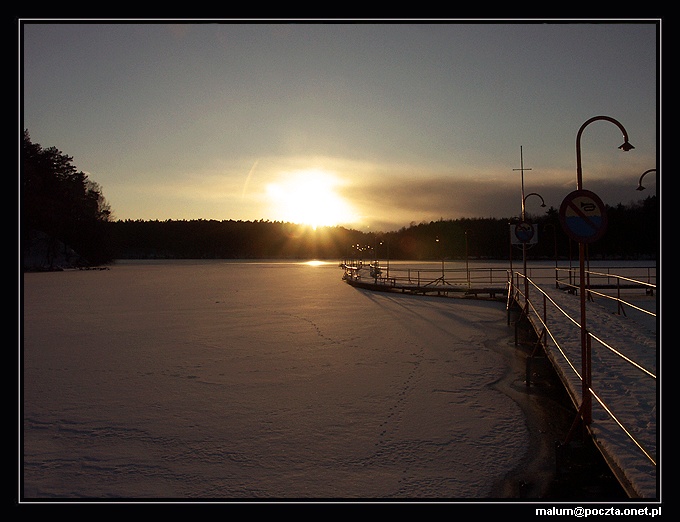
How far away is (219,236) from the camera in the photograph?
17712cm

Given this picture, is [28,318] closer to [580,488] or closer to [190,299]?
[190,299]

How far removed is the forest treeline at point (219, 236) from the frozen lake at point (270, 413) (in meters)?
Result: 2.78

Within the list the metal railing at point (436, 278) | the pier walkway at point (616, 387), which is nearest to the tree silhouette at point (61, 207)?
the metal railing at point (436, 278)

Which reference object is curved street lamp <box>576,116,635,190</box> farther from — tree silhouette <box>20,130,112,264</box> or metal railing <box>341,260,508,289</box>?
tree silhouette <box>20,130,112,264</box>

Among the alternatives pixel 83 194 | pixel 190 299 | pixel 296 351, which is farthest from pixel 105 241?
pixel 296 351

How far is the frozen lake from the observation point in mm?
5535

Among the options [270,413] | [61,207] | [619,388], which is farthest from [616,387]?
[61,207]

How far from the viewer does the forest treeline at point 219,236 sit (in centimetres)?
6191

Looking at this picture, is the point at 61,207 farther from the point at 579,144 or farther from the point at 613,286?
the point at 579,144

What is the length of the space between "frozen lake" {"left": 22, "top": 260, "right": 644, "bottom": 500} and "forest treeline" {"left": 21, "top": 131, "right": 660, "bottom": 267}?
110 inches

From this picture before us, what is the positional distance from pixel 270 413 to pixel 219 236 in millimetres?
173902

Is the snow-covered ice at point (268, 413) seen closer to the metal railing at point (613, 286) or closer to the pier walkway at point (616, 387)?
the pier walkway at point (616, 387)

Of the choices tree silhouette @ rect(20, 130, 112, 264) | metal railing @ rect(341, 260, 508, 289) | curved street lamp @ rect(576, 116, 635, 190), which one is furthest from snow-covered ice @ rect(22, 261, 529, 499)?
tree silhouette @ rect(20, 130, 112, 264)

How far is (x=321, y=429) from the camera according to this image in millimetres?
7129
